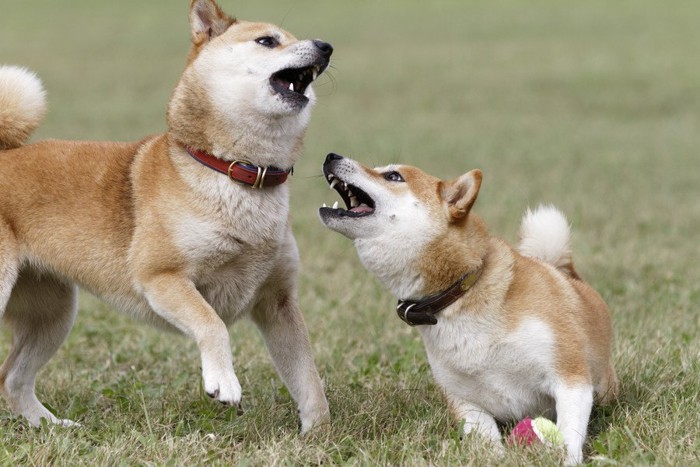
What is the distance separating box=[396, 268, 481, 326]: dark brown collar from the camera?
4.20 meters

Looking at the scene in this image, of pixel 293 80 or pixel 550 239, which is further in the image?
pixel 550 239

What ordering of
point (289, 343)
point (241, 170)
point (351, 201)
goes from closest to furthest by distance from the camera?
point (241, 170), point (351, 201), point (289, 343)

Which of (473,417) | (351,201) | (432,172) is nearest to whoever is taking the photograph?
(473,417)

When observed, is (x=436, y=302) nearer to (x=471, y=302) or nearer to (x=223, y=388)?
(x=471, y=302)

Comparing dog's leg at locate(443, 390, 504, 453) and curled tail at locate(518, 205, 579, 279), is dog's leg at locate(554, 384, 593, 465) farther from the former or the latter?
curled tail at locate(518, 205, 579, 279)

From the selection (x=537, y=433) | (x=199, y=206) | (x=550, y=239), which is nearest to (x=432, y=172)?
(x=550, y=239)

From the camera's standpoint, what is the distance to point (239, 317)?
461 cm

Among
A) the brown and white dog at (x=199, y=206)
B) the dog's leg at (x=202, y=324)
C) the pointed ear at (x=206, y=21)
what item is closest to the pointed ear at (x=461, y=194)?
the brown and white dog at (x=199, y=206)

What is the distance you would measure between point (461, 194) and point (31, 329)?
7.23 feet

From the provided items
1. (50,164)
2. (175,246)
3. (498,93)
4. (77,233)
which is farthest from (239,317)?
(498,93)

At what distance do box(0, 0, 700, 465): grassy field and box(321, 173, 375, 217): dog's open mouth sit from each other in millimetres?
883

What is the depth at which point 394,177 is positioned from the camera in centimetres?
448

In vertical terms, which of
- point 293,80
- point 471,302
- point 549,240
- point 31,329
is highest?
point 293,80

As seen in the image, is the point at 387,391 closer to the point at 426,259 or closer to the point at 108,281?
the point at 426,259
